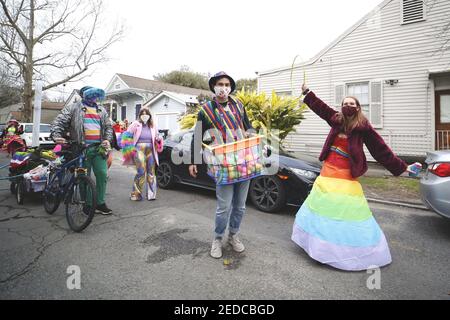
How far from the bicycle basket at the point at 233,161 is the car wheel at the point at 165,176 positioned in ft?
12.1

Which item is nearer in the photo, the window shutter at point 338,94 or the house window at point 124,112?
the window shutter at point 338,94

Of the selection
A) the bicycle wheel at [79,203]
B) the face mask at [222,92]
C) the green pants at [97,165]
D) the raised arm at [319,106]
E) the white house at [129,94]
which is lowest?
the bicycle wheel at [79,203]

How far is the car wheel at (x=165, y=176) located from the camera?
21.2ft

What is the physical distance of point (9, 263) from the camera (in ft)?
9.43

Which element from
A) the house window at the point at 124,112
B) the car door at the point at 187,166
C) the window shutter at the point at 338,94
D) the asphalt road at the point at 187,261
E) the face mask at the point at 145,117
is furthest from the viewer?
the house window at the point at 124,112

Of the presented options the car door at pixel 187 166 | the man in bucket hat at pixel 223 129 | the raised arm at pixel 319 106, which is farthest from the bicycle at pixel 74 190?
the raised arm at pixel 319 106

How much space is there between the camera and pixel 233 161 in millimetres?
2850

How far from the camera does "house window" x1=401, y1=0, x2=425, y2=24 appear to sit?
9.66 m

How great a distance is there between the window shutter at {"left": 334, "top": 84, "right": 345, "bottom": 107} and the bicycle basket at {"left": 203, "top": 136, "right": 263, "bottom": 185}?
31.1ft

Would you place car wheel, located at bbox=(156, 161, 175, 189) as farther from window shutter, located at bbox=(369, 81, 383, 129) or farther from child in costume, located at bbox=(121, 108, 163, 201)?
window shutter, located at bbox=(369, 81, 383, 129)

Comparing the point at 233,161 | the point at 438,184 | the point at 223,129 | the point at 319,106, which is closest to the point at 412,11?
the point at 438,184

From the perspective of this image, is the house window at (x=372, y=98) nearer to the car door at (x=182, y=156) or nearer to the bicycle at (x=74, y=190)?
the car door at (x=182, y=156)

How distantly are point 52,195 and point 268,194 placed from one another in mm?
3600
